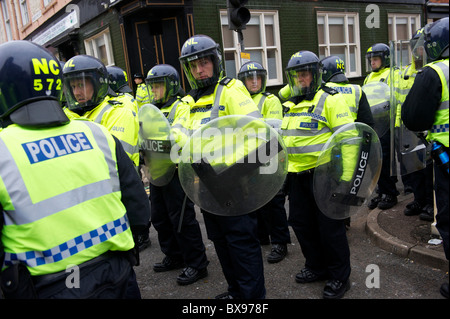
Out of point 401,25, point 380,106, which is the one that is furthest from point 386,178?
point 401,25

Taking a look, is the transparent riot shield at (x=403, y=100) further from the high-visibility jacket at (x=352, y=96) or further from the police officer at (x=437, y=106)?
the police officer at (x=437, y=106)

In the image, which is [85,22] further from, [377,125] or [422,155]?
[422,155]

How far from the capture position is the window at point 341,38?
12539 mm

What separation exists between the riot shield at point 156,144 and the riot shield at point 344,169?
1334 mm

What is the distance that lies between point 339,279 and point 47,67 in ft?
8.39

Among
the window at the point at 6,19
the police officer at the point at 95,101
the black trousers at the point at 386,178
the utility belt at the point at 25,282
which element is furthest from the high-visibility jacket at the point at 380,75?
the window at the point at 6,19

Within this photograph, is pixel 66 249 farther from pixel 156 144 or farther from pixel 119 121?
pixel 156 144

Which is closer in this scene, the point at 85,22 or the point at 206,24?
the point at 206,24

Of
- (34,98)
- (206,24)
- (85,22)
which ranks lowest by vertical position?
(34,98)

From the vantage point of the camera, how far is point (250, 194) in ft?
7.64

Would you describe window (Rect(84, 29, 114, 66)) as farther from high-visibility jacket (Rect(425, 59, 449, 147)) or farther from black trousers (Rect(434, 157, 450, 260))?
black trousers (Rect(434, 157, 450, 260))

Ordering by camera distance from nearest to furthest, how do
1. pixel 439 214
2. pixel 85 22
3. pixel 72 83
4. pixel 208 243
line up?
1. pixel 439 214
2. pixel 72 83
3. pixel 208 243
4. pixel 85 22
